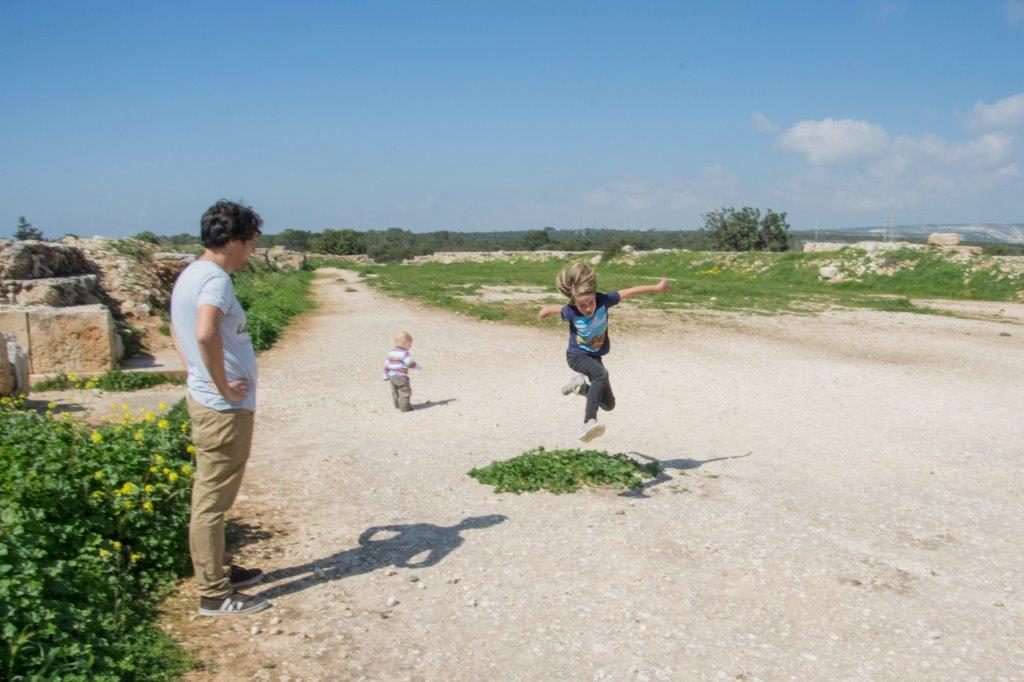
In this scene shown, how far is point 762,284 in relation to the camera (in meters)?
29.7

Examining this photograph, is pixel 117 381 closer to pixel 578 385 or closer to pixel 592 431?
pixel 578 385

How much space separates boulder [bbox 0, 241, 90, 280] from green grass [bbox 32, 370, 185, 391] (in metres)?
2.65

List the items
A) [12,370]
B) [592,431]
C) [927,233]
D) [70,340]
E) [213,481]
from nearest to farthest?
[213,481], [592,431], [12,370], [70,340], [927,233]

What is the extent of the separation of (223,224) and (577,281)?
2.96m

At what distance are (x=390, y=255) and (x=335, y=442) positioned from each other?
191 feet

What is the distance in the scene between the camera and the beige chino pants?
3836 millimetres

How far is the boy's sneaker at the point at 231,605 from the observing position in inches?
155

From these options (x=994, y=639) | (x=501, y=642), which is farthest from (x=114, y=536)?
(x=994, y=639)

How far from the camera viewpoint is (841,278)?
3003 cm

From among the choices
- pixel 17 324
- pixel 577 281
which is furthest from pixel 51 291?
pixel 577 281

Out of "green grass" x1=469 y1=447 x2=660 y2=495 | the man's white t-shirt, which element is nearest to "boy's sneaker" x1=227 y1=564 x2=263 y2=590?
the man's white t-shirt

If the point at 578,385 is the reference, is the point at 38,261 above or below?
above

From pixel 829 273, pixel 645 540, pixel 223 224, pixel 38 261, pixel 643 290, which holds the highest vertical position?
pixel 223 224

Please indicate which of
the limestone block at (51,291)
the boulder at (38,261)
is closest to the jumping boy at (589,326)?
the limestone block at (51,291)
